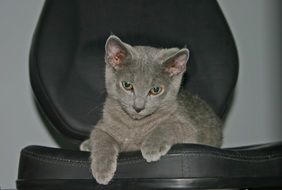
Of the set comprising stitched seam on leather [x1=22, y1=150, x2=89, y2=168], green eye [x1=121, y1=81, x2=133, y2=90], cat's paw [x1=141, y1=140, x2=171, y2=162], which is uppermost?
green eye [x1=121, y1=81, x2=133, y2=90]

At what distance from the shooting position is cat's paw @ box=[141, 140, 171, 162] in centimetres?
113

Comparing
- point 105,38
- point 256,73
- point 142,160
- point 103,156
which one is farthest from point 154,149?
point 256,73

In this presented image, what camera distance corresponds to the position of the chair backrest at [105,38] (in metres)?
1.54

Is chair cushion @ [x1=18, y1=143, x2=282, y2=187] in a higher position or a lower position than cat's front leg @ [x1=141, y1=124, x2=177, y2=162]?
lower

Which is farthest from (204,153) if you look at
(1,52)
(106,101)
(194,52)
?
(1,52)

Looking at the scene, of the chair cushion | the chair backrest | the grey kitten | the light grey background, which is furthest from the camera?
the light grey background

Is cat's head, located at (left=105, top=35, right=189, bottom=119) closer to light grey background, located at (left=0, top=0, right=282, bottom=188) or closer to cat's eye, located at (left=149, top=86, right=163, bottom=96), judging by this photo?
cat's eye, located at (left=149, top=86, right=163, bottom=96)

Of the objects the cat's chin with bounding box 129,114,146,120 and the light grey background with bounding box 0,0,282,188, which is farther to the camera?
the light grey background with bounding box 0,0,282,188

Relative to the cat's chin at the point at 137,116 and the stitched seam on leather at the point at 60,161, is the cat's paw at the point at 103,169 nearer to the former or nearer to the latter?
the stitched seam on leather at the point at 60,161

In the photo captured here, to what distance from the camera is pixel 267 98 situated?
2.33 meters

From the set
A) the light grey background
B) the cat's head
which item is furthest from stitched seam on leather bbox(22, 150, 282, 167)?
the light grey background

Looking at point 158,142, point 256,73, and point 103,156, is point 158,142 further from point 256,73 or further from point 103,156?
point 256,73

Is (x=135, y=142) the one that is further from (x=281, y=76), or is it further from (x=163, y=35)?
(x=281, y=76)

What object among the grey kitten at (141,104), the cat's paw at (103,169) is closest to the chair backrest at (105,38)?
the grey kitten at (141,104)
